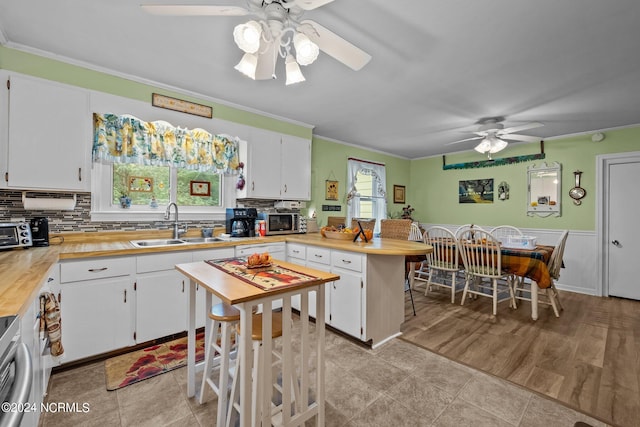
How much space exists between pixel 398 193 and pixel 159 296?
4.93 m

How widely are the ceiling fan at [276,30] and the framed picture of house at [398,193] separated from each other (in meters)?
4.47

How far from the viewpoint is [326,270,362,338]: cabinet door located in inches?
95.3

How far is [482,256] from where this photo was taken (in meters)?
3.23

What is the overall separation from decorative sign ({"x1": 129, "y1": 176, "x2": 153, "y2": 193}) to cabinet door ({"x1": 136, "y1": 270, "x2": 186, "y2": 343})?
1006 mm

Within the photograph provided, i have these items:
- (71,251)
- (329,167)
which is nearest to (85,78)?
(71,251)

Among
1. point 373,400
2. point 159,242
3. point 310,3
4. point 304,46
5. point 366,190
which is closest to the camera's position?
point 310,3

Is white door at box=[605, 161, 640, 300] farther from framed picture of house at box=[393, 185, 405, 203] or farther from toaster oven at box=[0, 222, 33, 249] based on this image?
toaster oven at box=[0, 222, 33, 249]

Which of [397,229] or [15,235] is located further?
[397,229]

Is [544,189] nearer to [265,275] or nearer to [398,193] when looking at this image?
[398,193]

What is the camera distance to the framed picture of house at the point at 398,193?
5.96 metres

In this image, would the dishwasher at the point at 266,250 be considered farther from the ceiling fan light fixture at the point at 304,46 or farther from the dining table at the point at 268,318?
the ceiling fan light fixture at the point at 304,46

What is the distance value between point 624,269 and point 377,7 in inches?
193

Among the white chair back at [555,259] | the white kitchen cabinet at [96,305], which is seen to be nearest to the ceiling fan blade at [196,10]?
the white kitchen cabinet at [96,305]

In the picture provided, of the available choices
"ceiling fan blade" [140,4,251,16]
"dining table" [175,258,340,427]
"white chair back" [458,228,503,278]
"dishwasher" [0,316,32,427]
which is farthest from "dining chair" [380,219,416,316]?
"dishwasher" [0,316,32,427]
